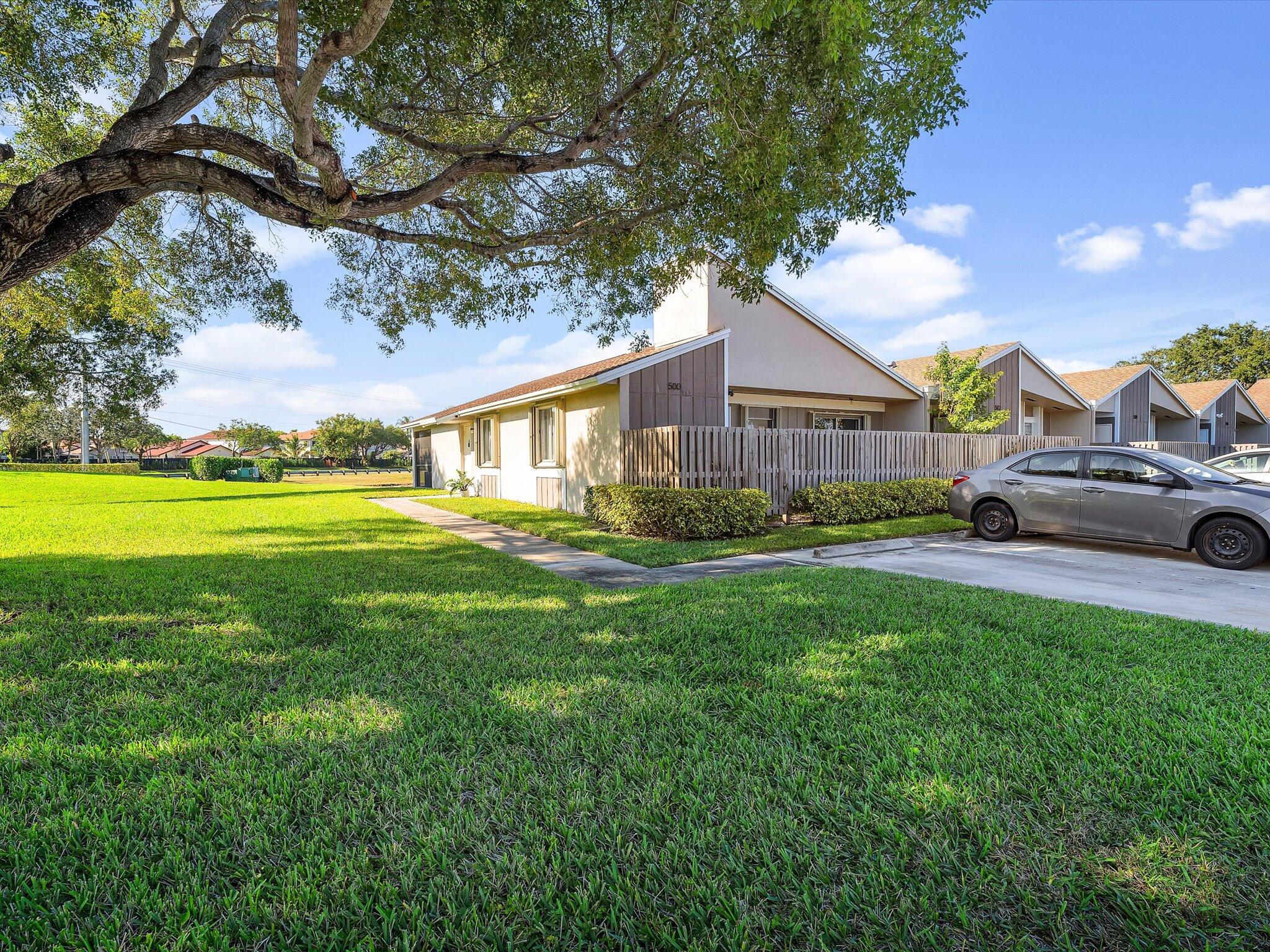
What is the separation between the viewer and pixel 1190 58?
35.1 ft

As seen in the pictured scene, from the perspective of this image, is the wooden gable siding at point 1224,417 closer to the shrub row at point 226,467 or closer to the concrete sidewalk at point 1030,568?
the concrete sidewalk at point 1030,568

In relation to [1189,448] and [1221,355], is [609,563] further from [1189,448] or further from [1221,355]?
[1221,355]

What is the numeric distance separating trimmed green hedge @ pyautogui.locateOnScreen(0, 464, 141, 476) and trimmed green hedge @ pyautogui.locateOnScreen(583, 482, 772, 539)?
54.7m

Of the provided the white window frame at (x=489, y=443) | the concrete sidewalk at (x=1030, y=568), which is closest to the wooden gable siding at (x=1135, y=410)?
the concrete sidewalk at (x=1030, y=568)

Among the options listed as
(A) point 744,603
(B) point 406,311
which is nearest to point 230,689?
(A) point 744,603

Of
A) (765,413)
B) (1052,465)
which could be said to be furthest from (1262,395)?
(1052,465)

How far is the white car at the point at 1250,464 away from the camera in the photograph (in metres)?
11.0

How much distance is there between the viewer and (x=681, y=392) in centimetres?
1309

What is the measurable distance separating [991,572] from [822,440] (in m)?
5.80

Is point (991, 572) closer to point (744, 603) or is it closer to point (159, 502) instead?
point (744, 603)

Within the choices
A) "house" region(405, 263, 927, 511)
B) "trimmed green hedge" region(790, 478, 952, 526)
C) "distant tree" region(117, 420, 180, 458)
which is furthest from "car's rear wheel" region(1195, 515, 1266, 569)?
"distant tree" region(117, 420, 180, 458)

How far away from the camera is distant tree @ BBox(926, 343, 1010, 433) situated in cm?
1764

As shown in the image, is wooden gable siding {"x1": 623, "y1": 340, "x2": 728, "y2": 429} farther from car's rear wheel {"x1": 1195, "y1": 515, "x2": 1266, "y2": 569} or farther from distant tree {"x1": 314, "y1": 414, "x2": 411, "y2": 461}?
distant tree {"x1": 314, "y1": 414, "x2": 411, "y2": 461}

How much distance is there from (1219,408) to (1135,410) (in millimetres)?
8499
